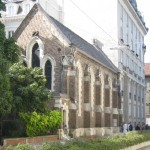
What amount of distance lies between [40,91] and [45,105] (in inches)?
67.1

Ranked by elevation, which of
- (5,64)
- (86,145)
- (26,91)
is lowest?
(86,145)

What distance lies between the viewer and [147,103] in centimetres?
8938

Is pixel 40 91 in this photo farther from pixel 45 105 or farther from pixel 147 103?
pixel 147 103

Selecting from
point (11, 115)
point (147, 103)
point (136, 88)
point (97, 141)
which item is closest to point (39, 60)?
point (11, 115)

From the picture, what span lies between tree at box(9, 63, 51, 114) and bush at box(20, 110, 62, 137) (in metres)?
0.56

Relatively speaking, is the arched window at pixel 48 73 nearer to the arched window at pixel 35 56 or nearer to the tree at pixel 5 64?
the arched window at pixel 35 56

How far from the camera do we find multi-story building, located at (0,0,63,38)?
6047 cm

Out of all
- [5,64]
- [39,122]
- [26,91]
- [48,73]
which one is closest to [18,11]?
[48,73]

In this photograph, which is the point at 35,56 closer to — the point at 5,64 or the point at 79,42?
the point at 79,42

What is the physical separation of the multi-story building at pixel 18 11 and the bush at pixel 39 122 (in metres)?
29.8

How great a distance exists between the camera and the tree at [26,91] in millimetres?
29453

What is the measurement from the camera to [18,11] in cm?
6128

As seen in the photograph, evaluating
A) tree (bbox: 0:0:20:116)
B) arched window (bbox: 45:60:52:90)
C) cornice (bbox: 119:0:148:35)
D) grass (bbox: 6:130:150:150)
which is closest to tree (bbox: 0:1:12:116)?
tree (bbox: 0:0:20:116)

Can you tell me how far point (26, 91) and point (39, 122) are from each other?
3233 mm
